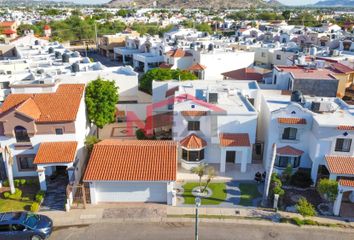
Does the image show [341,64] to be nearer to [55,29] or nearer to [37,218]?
[37,218]

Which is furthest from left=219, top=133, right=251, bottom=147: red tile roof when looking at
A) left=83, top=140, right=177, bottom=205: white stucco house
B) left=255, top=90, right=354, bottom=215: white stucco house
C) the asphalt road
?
the asphalt road

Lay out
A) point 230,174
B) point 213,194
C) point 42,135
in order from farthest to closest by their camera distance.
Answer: point 230,174 → point 42,135 → point 213,194

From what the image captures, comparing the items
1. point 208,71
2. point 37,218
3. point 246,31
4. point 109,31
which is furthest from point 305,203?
point 109,31

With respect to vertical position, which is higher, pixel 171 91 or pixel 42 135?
pixel 171 91

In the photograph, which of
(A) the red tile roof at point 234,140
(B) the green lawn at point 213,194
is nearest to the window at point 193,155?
(A) the red tile roof at point 234,140

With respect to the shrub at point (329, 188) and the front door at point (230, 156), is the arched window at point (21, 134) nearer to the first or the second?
the front door at point (230, 156)

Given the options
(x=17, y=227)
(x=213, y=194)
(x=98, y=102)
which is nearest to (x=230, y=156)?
(x=213, y=194)

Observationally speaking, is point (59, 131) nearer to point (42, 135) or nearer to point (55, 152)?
point (42, 135)
